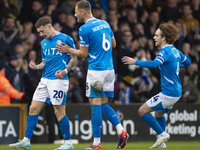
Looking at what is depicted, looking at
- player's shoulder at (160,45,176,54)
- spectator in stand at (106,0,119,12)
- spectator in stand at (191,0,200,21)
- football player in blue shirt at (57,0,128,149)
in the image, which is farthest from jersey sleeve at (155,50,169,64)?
spectator in stand at (191,0,200,21)

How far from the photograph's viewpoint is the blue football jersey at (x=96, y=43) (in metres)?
8.12

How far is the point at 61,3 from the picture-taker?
51.2 ft

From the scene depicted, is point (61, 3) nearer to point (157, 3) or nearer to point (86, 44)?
point (157, 3)

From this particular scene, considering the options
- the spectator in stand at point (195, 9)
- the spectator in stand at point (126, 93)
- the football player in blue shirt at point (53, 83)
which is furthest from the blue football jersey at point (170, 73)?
the spectator in stand at point (195, 9)

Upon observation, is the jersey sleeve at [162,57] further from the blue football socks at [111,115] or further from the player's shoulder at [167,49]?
the blue football socks at [111,115]

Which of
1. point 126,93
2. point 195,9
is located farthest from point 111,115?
point 195,9

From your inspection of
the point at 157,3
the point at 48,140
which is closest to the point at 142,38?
the point at 157,3

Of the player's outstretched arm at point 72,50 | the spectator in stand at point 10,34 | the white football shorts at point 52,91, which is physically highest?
the spectator in stand at point 10,34

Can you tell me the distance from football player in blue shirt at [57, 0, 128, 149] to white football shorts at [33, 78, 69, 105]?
539mm

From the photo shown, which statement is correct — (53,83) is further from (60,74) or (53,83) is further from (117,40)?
(117,40)

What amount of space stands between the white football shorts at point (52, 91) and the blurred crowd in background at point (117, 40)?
3.48 metres

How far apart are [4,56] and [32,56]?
2.60 feet

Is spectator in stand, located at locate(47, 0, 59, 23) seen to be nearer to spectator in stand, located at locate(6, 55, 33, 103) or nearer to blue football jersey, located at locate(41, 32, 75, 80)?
spectator in stand, located at locate(6, 55, 33, 103)

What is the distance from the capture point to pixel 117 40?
13.6 meters
